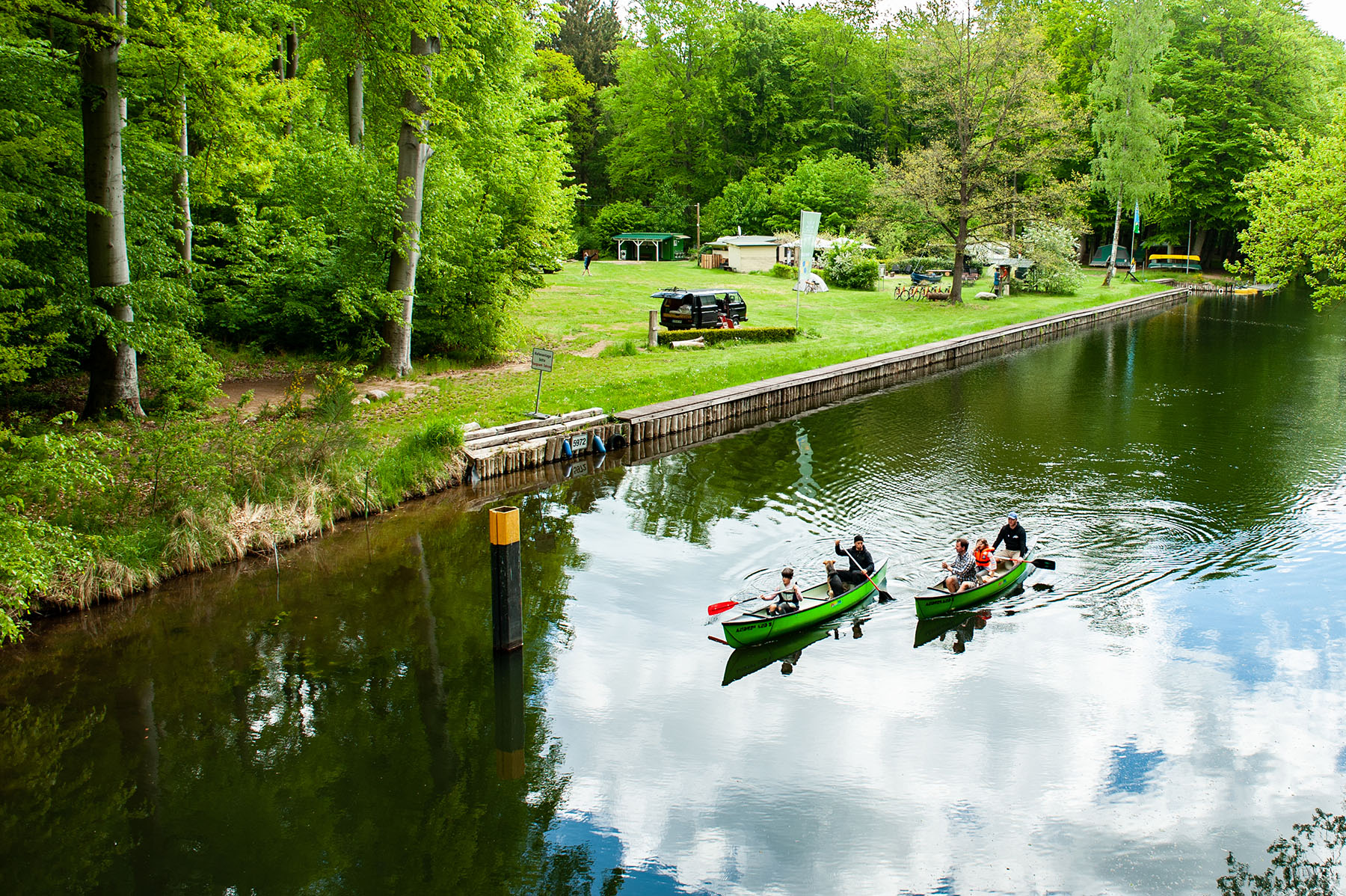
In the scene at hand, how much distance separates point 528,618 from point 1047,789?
25.3 ft

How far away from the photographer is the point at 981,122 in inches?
1992

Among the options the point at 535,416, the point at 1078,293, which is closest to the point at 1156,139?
the point at 1078,293

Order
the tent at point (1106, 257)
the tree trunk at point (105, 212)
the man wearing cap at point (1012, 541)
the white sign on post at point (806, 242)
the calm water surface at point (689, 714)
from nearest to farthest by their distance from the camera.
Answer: the calm water surface at point (689, 714) < the man wearing cap at point (1012, 541) < the tree trunk at point (105, 212) < the white sign on post at point (806, 242) < the tent at point (1106, 257)

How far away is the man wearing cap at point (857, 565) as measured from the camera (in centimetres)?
1487

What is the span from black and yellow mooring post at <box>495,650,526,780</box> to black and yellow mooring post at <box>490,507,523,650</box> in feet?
0.90

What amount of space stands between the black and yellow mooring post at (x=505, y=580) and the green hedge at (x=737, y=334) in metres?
21.6

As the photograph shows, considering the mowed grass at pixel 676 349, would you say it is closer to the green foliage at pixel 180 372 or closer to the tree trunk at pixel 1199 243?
the green foliage at pixel 180 372

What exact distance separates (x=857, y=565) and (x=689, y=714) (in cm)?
442

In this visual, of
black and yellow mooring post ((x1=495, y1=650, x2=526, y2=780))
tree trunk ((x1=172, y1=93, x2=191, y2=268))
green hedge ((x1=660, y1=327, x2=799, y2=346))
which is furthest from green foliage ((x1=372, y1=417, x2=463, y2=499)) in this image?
green hedge ((x1=660, y1=327, x2=799, y2=346))

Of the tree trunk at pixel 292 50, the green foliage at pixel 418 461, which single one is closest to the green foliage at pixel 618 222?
the tree trunk at pixel 292 50

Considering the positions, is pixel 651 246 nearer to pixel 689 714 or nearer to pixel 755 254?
pixel 755 254

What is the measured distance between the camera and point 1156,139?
216 feet

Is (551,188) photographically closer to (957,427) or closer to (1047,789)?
(957,427)

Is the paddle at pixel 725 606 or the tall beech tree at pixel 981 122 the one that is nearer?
the paddle at pixel 725 606
